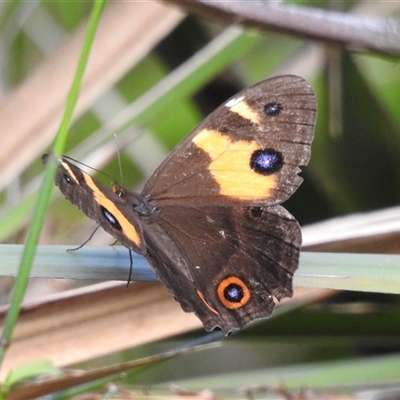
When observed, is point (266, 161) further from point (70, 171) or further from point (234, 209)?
point (70, 171)

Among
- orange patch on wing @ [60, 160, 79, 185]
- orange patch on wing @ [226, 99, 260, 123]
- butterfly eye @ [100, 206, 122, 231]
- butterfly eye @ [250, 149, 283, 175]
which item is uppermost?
orange patch on wing @ [226, 99, 260, 123]

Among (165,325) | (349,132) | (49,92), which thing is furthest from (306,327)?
(49,92)

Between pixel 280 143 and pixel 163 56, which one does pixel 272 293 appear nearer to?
pixel 280 143

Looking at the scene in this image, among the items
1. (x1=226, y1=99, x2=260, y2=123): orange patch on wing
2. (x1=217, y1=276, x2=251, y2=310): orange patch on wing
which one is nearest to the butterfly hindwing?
(x1=217, y1=276, x2=251, y2=310): orange patch on wing

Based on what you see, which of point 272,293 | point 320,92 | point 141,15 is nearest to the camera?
point 272,293

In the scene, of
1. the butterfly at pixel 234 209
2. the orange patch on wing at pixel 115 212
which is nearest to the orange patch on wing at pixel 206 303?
the butterfly at pixel 234 209

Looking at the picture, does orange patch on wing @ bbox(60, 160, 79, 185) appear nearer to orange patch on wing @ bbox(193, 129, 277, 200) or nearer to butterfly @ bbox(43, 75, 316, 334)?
butterfly @ bbox(43, 75, 316, 334)

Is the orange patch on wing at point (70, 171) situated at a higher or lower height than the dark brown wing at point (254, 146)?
lower

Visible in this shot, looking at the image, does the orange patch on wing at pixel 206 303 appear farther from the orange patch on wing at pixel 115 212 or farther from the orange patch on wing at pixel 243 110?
the orange patch on wing at pixel 243 110

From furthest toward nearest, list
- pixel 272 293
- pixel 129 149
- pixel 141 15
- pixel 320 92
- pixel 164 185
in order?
1. pixel 129 149
2. pixel 320 92
3. pixel 141 15
4. pixel 164 185
5. pixel 272 293
